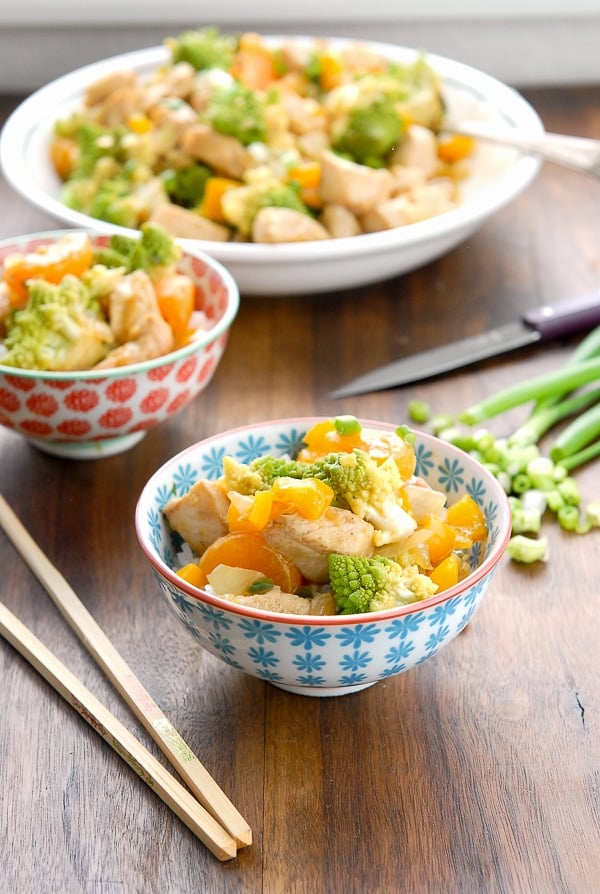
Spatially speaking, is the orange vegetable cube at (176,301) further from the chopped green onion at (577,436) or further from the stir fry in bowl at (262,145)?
the chopped green onion at (577,436)

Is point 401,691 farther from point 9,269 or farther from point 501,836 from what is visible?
point 9,269

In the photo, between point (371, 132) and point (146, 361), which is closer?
point (146, 361)

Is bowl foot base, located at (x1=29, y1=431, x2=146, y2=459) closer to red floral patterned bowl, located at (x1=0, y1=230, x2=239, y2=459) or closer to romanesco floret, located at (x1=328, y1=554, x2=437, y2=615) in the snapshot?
red floral patterned bowl, located at (x1=0, y1=230, x2=239, y2=459)

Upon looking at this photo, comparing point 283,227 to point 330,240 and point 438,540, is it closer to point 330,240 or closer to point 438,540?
point 330,240

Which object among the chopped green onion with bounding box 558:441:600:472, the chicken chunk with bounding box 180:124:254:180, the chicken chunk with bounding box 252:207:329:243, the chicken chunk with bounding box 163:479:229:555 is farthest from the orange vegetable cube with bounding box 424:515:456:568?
the chicken chunk with bounding box 180:124:254:180

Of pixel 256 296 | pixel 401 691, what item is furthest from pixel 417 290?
pixel 401 691

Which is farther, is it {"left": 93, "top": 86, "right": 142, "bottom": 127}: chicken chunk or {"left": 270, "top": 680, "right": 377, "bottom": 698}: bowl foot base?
{"left": 93, "top": 86, "right": 142, "bottom": 127}: chicken chunk

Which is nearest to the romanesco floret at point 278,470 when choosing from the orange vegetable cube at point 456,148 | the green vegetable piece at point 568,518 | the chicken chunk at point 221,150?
the green vegetable piece at point 568,518

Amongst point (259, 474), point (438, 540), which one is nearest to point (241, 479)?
point (259, 474)
